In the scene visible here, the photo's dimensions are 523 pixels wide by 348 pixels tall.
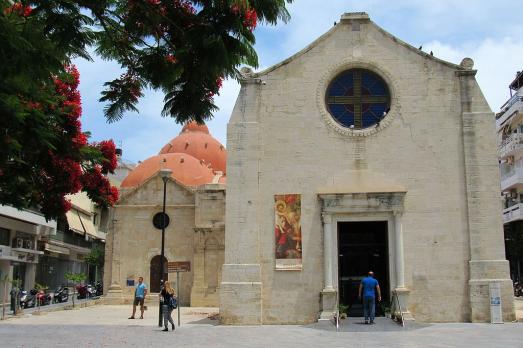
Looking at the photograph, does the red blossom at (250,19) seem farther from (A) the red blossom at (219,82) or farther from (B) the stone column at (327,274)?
(B) the stone column at (327,274)

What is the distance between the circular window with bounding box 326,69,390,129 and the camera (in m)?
21.1

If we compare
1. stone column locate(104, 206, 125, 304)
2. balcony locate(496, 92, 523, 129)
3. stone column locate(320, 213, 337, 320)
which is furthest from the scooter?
balcony locate(496, 92, 523, 129)

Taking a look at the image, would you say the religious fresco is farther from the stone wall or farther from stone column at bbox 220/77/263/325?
the stone wall

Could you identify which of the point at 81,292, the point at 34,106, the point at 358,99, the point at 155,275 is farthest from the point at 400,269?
the point at 81,292

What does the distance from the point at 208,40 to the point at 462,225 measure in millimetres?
16557

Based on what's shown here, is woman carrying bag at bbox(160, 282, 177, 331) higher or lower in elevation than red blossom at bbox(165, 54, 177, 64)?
lower

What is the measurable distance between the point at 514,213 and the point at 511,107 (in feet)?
24.6

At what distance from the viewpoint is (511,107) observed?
41.2 meters

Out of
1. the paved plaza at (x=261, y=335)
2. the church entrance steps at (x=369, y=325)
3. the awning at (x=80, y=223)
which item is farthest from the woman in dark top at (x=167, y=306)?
the awning at (x=80, y=223)

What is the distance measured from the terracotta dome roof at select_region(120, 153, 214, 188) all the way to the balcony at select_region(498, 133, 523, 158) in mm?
20529

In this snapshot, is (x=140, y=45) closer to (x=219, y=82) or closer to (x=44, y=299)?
(x=219, y=82)

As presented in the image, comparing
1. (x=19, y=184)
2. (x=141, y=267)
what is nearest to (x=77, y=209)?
(x=141, y=267)

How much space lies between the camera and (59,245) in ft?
146

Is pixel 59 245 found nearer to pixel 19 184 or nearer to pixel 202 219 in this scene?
pixel 202 219
